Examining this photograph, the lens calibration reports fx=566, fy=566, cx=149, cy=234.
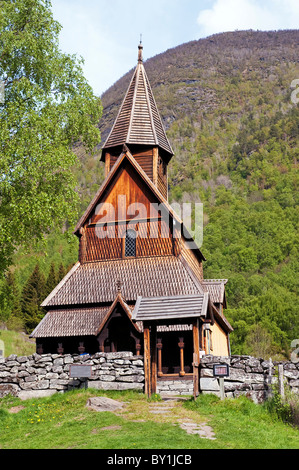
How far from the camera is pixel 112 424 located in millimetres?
13180

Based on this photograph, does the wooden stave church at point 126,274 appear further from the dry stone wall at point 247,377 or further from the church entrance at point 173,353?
the dry stone wall at point 247,377

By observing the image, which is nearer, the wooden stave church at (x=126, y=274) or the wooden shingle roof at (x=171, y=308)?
the wooden shingle roof at (x=171, y=308)

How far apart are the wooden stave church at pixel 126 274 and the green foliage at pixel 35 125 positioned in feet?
17.9

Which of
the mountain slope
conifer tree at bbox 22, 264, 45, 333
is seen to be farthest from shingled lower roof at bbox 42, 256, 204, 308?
the mountain slope

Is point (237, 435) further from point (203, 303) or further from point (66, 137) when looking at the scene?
point (66, 137)

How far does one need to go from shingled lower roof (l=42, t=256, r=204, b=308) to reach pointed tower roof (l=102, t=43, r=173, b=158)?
23.1ft

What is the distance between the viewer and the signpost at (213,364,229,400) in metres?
15.4

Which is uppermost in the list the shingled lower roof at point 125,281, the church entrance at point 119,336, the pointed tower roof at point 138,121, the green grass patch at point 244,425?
the pointed tower roof at point 138,121

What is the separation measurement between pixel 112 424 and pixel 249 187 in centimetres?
13458

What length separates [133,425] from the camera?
1291 cm

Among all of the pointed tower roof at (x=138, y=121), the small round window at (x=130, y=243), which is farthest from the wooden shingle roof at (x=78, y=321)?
the pointed tower roof at (x=138, y=121)

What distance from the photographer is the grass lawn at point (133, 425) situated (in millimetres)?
11512

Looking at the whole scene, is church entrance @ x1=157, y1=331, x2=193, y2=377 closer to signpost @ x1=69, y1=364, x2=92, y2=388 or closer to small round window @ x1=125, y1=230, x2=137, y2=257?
small round window @ x1=125, y1=230, x2=137, y2=257
